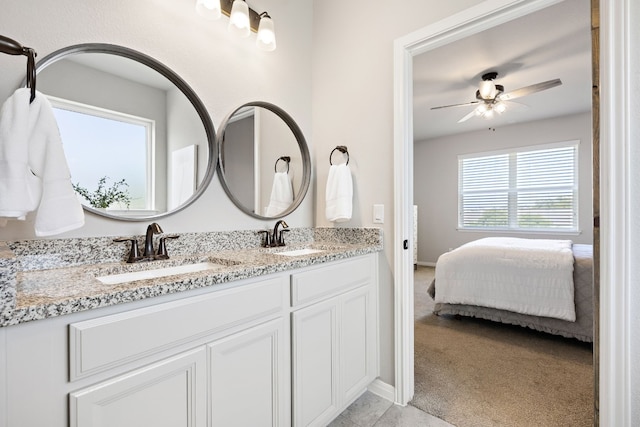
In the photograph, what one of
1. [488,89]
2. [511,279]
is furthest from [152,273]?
[488,89]

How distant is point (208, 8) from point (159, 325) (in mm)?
1488

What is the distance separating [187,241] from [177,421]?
0.80 meters

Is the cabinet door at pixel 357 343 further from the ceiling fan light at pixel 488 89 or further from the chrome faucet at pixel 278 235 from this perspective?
the ceiling fan light at pixel 488 89

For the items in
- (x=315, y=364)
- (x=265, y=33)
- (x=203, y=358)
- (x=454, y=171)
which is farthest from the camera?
(x=454, y=171)

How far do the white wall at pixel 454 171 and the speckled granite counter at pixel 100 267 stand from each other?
4514 mm

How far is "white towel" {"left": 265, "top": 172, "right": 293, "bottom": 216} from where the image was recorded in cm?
196

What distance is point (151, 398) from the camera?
34.3 inches

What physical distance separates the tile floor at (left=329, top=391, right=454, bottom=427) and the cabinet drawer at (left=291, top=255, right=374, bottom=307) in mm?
690

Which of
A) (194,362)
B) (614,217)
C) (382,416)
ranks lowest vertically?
(382,416)

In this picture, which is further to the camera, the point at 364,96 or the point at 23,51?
the point at 364,96

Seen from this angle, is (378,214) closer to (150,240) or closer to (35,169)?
(150,240)

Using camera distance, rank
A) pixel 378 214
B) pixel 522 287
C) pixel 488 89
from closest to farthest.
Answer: pixel 378 214, pixel 522 287, pixel 488 89

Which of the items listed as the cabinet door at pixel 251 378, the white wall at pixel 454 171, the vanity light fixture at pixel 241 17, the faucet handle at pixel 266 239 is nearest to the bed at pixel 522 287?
the faucet handle at pixel 266 239

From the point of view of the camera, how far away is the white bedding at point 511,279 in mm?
2430
